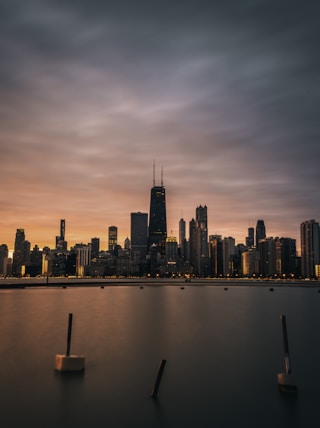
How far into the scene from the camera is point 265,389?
29609 millimetres

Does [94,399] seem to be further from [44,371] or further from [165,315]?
[165,315]

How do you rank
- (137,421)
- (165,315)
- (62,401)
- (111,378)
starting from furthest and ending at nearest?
1. (165,315)
2. (111,378)
3. (62,401)
4. (137,421)

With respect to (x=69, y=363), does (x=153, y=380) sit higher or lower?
lower

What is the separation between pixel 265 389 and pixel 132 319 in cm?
5529

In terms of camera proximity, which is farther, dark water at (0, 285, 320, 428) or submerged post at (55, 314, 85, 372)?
submerged post at (55, 314, 85, 372)

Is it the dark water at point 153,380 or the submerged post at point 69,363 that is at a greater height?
the submerged post at point 69,363

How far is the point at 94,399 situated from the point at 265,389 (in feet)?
35.8

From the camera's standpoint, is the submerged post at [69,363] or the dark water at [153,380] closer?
the dark water at [153,380]

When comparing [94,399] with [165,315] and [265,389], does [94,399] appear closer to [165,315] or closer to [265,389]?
[265,389]

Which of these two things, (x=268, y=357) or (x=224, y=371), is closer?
(x=224, y=371)

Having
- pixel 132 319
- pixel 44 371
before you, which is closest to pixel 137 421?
pixel 44 371

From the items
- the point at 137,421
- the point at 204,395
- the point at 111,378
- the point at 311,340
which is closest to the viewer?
the point at 137,421

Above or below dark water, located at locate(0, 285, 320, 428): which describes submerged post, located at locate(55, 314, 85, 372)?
above

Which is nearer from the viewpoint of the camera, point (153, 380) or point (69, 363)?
point (153, 380)
